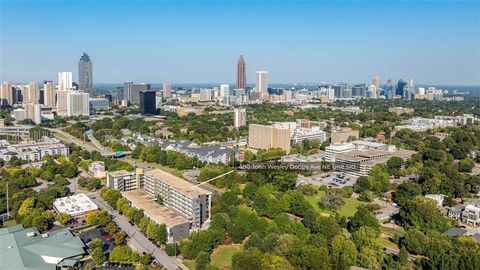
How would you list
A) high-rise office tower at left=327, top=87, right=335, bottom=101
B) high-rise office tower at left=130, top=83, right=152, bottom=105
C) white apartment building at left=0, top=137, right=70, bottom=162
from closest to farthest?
white apartment building at left=0, top=137, right=70, bottom=162 → high-rise office tower at left=130, top=83, right=152, bottom=105 → high-rise office tower at left=327, top=87, right=335, bottom=101

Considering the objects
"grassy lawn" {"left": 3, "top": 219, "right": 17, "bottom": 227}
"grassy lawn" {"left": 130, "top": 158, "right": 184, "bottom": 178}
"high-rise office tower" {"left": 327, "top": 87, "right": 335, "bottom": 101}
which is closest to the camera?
"grassy lawn" {"left": 3, "top": 219, "right": 17, "bottom": 227}

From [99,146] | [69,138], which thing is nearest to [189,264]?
[99,146]

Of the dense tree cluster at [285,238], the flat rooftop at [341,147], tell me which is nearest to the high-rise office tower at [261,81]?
the flat rooftop at [341,147]

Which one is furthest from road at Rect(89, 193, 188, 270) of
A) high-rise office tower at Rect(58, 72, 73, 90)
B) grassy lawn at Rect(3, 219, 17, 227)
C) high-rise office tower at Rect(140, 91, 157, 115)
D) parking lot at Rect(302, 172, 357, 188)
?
high-rise office tower at Rect(58, 72, 73, 90)

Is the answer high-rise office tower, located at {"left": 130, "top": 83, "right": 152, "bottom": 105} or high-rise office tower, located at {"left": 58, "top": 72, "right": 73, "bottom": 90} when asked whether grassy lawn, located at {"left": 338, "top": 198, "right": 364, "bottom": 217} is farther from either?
high-rise office tower, located at {"left": 58, "top": 72, "right": 73, "bottom": 90}

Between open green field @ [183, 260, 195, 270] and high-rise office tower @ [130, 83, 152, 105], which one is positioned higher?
high-rise office tower @ [130, 83, 152, 105]

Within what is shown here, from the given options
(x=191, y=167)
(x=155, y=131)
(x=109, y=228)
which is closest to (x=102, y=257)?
(x=109, y=228)
